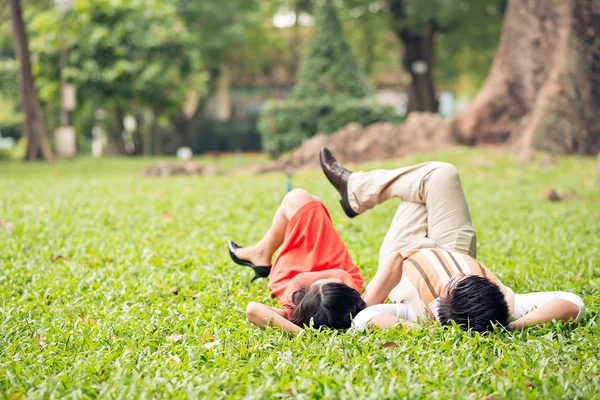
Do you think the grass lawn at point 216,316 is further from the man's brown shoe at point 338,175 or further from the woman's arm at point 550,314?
the man's brown shoe at point 338,175

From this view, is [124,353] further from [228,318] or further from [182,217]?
[182,217]

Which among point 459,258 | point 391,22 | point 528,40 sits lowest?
point 459,258

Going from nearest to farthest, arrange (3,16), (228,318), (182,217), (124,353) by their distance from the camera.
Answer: (124,353), (228,318), (182,217), (3,16)

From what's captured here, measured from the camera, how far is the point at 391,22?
80.8 ft

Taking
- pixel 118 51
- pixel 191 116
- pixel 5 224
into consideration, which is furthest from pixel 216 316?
pixel 191 116

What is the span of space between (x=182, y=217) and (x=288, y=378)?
498 cm

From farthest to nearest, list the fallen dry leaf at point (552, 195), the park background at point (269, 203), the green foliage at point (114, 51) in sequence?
the green foliage at point (114, 51) < the fallen dry leaf at point (552, 195) < the park background at point (269, 203)

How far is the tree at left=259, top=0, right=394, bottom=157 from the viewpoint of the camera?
17.1 m

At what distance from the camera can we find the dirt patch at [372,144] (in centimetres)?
1423

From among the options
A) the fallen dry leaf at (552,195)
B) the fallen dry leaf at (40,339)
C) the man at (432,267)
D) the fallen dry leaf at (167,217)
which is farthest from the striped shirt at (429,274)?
the fallen dry leaf at (552,195)

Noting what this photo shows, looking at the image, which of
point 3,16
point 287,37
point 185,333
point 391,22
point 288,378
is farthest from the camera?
point 287,37

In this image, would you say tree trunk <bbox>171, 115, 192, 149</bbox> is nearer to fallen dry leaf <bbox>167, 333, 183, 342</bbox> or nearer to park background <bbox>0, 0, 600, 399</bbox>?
park background <bbox>0, 0, 600, 399</bbox>

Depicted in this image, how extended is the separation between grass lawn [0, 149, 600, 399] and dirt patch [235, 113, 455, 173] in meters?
5.11

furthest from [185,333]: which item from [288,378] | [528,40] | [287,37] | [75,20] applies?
[287,37]
